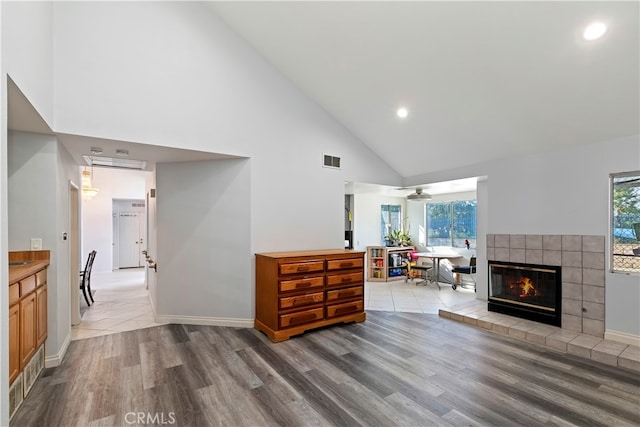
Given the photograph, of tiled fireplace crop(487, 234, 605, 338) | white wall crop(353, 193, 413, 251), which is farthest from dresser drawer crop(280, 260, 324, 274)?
white wall crop(353, 193, 413, 251)

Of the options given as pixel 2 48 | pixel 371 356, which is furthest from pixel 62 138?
pixel 371 356

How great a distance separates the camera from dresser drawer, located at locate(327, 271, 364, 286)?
400 centimetres

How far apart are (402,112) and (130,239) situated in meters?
9.09

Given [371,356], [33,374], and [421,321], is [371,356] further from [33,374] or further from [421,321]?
[33,374]

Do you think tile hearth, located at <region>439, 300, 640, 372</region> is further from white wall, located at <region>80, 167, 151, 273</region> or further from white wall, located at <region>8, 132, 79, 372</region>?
white wall, located at <region>80, 167, 151, 273</region>

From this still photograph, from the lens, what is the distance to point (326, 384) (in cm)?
260

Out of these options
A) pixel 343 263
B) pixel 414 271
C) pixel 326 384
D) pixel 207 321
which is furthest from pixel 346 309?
pixel 414 271

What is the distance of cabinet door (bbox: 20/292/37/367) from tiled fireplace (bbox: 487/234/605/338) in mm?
5472

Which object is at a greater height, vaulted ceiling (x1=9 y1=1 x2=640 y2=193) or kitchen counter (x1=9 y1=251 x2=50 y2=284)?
vaulted ceiling (x1=9 y1=1 x2=640 y2=193)

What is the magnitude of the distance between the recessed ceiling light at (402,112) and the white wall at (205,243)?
2.22 meters

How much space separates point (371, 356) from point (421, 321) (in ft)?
4.73

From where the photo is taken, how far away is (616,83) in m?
2.77

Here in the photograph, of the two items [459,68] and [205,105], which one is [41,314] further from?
[459,68]

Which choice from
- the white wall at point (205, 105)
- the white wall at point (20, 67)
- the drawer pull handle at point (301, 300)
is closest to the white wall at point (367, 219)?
the white wall at point (205, 105)
